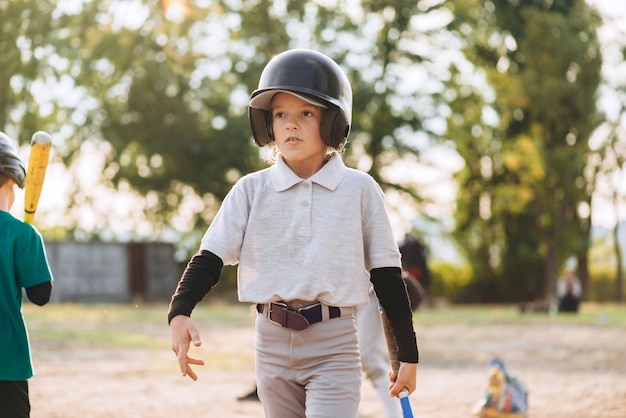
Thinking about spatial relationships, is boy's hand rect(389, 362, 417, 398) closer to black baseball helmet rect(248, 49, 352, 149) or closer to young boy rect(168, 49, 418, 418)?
young boy rect(168, 49, 418, 418)

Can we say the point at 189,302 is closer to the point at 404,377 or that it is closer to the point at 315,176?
the point at 315,176

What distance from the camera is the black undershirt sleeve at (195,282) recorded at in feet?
10.1

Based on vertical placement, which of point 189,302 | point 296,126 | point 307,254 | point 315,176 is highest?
point 296,126

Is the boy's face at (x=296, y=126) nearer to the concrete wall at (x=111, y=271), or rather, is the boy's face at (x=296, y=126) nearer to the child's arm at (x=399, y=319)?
the child's arm at (x=399, y=319)

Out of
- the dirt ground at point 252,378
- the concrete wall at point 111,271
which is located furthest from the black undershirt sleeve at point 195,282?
the concrete wall at point 111,271

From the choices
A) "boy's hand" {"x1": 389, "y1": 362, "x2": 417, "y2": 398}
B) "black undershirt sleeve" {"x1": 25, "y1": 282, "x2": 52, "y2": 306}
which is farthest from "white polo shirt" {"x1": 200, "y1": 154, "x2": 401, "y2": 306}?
"black undershirt sleeve" {"x1": 25, "y1": 282, "x2": 52, "y2": 306}

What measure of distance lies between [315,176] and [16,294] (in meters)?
1.13

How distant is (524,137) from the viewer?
3347cm

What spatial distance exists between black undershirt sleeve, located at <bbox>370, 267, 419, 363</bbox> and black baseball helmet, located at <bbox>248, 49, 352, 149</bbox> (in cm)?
47

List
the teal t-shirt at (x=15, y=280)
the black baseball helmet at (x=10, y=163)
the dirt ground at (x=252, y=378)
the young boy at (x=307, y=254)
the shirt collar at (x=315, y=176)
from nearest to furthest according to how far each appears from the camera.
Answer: the young boy at (x=307, y=254)
the shirt collar at (x=315, y=176)
the teal t-shirt at (x=15, y=280)
the black baseball helmet at (x=10, y=163)
the dirt ground at (x=252, y=378)

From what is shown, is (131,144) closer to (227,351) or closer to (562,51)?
(562,51)

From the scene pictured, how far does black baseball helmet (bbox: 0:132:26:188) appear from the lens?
3.71 m

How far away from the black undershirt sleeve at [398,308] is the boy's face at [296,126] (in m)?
0.45

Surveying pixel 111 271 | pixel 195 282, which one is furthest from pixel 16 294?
pixel 111 271
